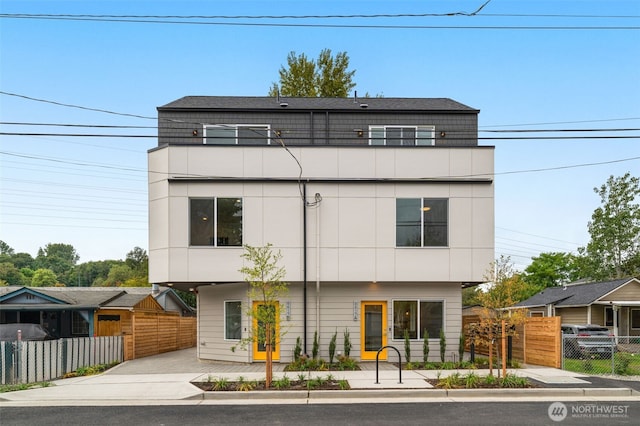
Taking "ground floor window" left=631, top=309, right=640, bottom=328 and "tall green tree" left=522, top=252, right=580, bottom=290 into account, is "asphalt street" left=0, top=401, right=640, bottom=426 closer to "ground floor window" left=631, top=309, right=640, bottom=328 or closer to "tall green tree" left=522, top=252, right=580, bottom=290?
"ground floor window" left=631, top=309, right=640, bottom=328

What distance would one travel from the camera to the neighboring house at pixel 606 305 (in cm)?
3009

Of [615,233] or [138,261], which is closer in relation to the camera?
[615,233]

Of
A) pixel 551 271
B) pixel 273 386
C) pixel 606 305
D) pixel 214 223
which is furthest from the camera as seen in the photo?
pixel 551 271

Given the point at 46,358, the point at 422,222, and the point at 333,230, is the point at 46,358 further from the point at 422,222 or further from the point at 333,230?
the point at 422,222

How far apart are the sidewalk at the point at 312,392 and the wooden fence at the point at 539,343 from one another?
A: 1701 millimetres

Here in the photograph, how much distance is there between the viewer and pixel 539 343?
17.5m

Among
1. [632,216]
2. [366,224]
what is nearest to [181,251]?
[366,224]

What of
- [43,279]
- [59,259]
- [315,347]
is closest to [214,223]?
[315,347]

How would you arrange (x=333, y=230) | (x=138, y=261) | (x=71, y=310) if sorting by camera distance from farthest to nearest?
1. (x=138, y=261)
2. (x=71, y=310)
3. (x=333, y=230)

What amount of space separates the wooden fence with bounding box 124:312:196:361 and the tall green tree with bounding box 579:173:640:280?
116ft

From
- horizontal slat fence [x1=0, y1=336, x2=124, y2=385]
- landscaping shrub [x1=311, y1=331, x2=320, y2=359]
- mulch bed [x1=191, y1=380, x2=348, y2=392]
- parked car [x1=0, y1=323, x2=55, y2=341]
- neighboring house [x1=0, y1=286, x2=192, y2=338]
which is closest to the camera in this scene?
mulch bed [x1=191, y1=380, x2=348, y2=392]

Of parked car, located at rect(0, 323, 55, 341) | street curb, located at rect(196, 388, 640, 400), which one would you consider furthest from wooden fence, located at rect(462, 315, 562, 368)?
parked car, located at rect(0, 323, 55, 341)

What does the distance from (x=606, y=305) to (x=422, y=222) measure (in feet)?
65.6

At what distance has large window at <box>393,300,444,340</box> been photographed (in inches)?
694
